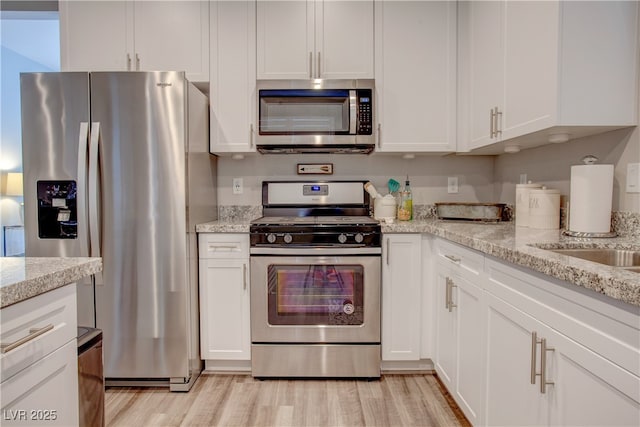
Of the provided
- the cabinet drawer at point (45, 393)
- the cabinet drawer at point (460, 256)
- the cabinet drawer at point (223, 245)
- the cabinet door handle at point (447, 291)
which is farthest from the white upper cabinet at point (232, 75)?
the cabinet drawer at point (45, 393)

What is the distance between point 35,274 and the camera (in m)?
0.79

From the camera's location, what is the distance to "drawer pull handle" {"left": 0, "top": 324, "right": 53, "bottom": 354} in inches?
27.4

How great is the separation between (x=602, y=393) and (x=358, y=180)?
195cm

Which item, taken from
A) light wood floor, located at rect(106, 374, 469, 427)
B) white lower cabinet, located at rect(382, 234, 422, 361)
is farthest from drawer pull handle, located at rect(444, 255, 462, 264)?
light wood floor, located at rect(106, 374, 469, 427)

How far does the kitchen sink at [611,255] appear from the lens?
1.23 m

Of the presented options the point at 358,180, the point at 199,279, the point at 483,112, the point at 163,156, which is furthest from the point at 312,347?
the point at 483,112

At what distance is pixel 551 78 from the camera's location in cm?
143

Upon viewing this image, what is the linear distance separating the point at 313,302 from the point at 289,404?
1.78 feet

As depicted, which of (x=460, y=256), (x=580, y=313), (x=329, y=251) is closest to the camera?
(x=580, y=313)

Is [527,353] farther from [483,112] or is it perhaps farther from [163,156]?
[163,156]

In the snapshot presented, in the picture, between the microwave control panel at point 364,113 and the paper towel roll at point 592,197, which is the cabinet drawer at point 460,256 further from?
the microwave control panel at point 364,113

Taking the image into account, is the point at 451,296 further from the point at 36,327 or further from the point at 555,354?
the point at 36,327

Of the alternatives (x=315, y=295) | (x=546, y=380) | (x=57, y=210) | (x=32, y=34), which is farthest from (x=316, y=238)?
(x=32, y=34)

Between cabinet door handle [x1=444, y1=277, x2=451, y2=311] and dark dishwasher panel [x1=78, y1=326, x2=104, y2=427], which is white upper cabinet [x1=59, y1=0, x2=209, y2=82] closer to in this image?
dark dishwasher panel [x1=78, y1=326, x2=104, y2=427]
